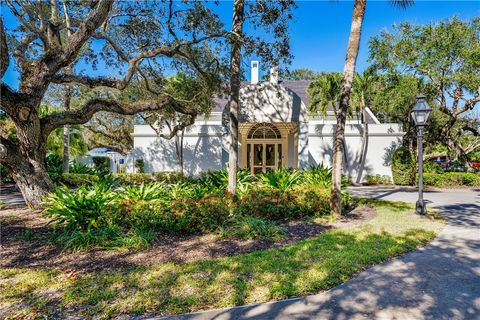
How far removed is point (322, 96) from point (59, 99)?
18.3 m

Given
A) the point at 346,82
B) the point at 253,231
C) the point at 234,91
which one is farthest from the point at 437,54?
the point at 253,231

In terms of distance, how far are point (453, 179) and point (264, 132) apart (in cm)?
1191

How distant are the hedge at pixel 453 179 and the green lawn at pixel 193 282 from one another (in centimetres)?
1425

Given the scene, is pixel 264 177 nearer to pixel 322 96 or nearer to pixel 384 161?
pixel 322 96

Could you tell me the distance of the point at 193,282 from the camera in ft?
13.1

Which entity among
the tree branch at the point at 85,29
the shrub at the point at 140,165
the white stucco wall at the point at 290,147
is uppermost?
the tree branch at the point at 85,29

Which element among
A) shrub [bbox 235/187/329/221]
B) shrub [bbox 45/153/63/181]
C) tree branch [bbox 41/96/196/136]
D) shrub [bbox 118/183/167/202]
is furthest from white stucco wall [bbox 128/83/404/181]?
shrub [bbox 118/183/167/202]

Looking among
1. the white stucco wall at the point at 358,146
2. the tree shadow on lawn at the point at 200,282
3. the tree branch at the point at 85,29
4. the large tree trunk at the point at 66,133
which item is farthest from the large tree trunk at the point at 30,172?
the white stucco wall at the point at 358,146

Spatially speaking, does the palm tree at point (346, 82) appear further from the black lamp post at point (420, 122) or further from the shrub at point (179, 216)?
the shrub at point (179, 216)

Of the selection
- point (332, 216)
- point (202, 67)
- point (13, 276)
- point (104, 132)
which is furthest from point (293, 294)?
point (104, 132)

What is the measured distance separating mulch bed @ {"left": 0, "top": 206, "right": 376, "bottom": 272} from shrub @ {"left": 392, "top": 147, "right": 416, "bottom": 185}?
12822 millimetres

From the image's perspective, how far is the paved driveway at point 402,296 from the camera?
129 inches

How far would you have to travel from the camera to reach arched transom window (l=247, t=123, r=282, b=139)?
1914 cm

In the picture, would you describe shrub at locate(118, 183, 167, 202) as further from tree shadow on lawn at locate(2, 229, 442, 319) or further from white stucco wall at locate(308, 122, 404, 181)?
white stucco wall at locate(308, 122, 404, 181)
